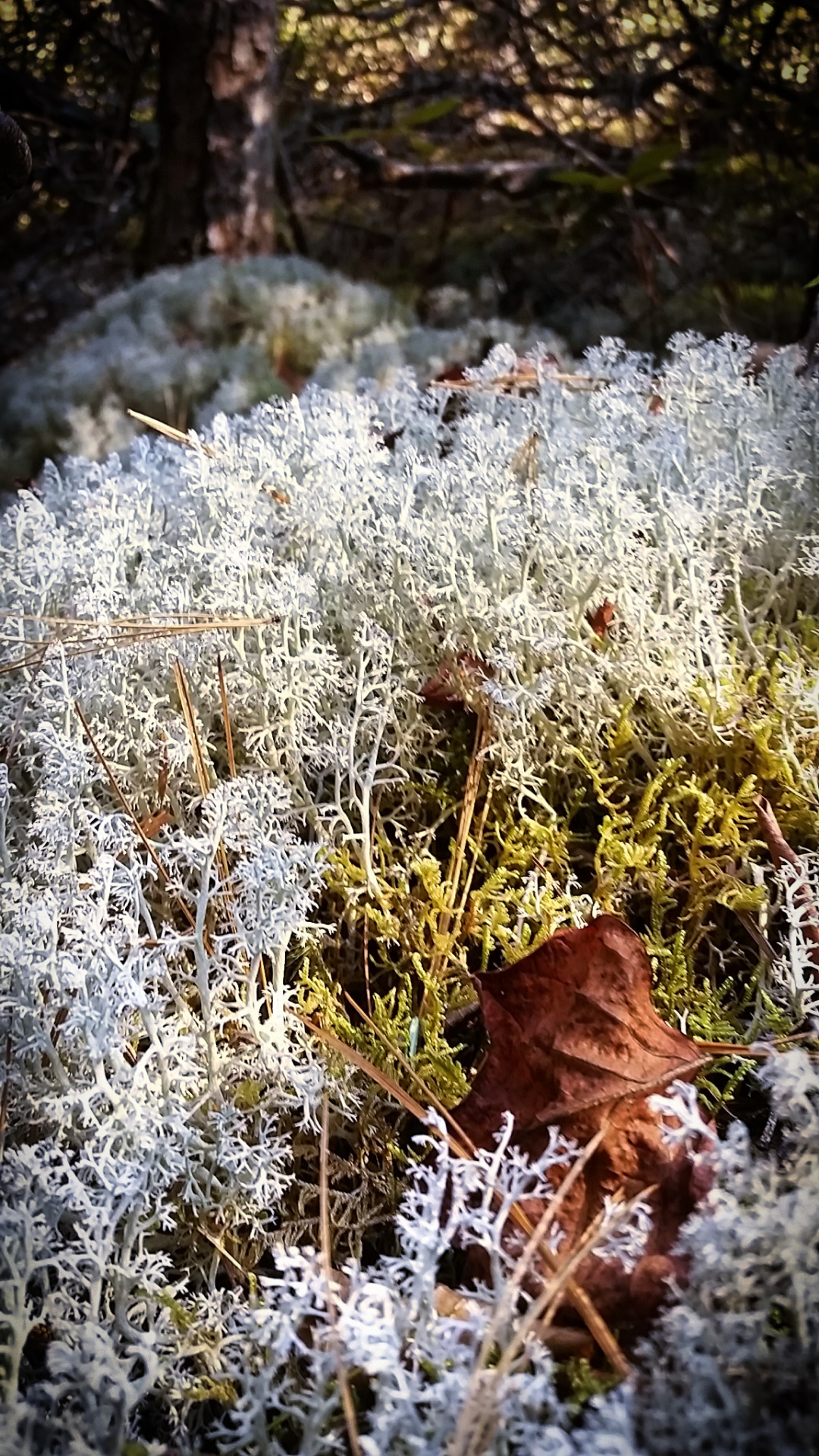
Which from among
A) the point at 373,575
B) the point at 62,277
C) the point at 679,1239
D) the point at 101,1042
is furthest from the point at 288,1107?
the point at 62,277

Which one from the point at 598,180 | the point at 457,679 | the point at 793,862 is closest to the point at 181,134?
the point at 598,180

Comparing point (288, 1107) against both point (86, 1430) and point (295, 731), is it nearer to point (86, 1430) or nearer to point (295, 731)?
point (86, 1430)

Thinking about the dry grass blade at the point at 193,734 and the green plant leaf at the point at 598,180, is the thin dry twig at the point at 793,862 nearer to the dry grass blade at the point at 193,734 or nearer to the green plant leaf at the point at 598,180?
the dry grass blade at the point at 193,734

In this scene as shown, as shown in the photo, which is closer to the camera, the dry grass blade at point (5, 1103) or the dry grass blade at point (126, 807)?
the dry grass blade at point (5, 1103)

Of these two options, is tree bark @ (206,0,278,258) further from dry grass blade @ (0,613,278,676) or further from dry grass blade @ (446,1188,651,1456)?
dry grass blade @ (446,1188,651,1456)

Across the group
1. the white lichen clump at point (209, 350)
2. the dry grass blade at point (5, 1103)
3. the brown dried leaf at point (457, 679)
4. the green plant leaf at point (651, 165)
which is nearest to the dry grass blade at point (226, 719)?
the brown dried leaf at point (457, 679)

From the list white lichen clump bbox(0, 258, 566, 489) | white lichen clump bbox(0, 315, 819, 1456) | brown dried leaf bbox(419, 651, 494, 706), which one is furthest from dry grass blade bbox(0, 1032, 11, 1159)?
white lichen clump bbox(0, 258, 566, 489)
